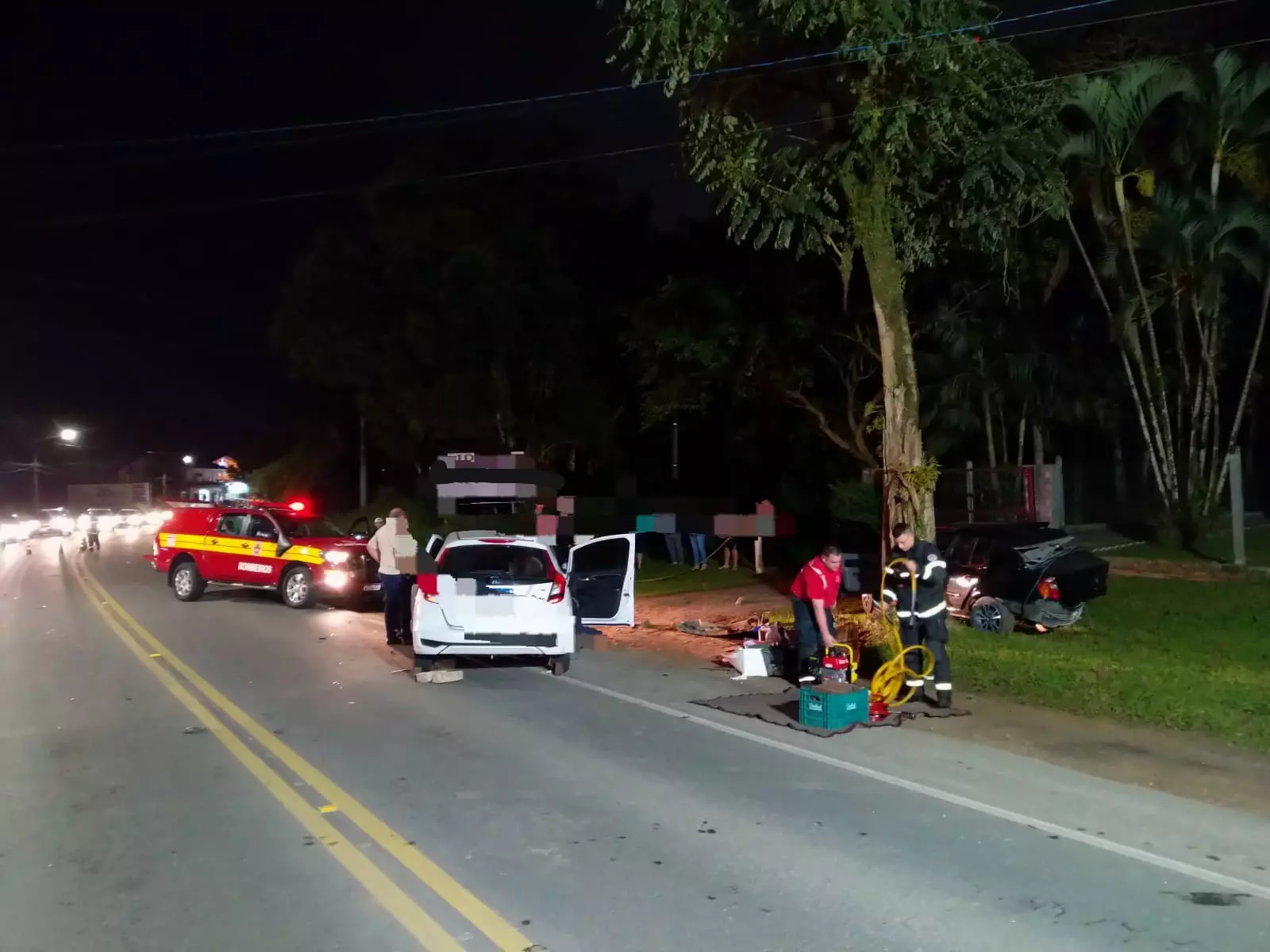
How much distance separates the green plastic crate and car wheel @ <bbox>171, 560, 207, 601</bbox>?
47.6 feet

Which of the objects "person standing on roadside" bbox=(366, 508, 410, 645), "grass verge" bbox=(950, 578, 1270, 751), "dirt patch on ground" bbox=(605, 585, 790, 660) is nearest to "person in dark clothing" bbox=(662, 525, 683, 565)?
"dirt patch on ground" bbox=(605, 585, 790, 660)

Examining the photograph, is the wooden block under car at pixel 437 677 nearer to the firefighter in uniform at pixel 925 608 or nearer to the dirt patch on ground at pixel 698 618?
the dirt patch on ground at pixel 698 618

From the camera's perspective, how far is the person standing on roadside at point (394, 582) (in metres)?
14.6

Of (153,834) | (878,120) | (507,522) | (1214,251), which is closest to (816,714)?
(153,834)

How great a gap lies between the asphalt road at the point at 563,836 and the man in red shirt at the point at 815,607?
1.36 metres

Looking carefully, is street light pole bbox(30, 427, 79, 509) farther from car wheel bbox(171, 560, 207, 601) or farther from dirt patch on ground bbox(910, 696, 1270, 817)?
dirt patch on ground bbox(910, 696, 1270, 817)

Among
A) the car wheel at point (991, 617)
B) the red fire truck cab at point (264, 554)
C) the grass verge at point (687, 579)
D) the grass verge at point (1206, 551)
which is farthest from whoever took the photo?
the grass verge at point (687, 579)

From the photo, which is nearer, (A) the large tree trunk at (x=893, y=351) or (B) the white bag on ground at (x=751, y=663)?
(B) the white bag on ground at (x=751, y=663)

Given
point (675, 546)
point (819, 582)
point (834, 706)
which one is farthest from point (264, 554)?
point (834, 706)

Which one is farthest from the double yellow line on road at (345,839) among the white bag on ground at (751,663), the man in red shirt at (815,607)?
the white bag on ground at (751,663)

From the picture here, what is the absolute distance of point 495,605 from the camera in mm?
11727

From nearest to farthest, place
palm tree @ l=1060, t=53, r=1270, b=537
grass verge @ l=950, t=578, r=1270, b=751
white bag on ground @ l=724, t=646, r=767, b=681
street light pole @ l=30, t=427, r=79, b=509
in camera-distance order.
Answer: grass verge @ l=950, t=578, r=1270, b=751 → white bag on ground @ l=724, t=646, r=767, b=681 → palm tree @ l=1060, t=53, r=1270, b=537 → street light pole @ l=30, t=427, r=79, b=509

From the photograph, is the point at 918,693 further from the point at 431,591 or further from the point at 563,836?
the point at 563,836

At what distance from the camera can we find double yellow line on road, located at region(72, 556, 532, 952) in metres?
5.11
